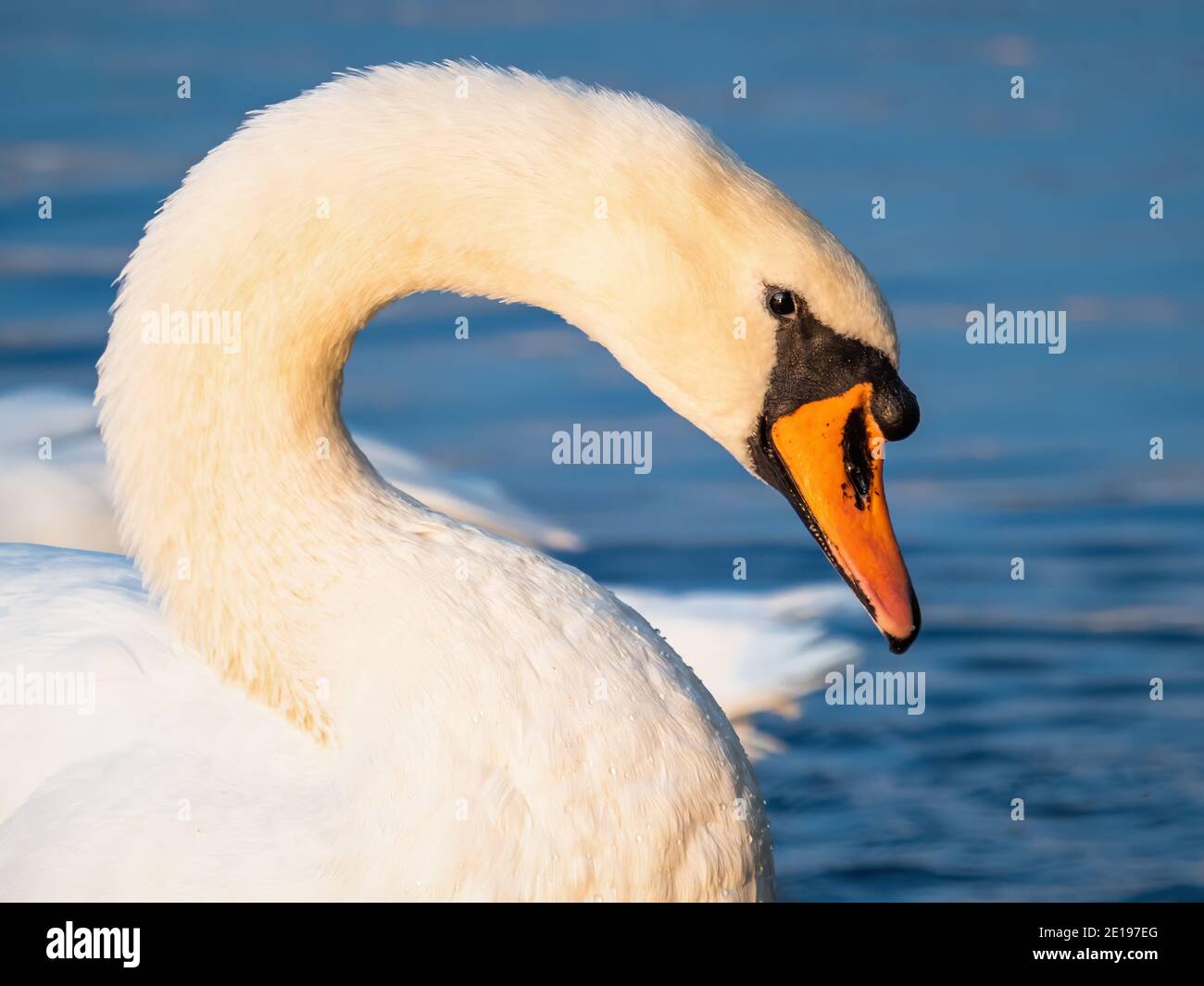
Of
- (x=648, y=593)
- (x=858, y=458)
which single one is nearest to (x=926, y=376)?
(x=648, y=593)

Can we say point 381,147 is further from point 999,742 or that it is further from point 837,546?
point 999,742

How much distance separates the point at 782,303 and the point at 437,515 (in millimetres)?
690

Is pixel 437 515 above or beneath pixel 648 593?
above

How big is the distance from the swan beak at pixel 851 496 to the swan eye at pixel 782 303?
0.17m

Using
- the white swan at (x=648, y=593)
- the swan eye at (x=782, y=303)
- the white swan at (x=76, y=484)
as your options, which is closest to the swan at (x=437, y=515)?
the swan eye at (x=782, y=303)

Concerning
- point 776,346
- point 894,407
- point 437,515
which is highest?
point 776,346

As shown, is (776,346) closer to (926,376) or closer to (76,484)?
(76,484)

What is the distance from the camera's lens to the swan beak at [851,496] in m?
3.34

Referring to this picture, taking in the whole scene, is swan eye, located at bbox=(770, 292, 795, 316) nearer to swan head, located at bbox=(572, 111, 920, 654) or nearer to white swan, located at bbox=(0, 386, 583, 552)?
swan head, located at bbox=(572, 111, 920, 654)

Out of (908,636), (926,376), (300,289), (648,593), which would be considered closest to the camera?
(300,289)

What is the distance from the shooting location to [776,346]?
3.27 m

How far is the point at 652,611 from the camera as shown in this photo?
5262 millimetres

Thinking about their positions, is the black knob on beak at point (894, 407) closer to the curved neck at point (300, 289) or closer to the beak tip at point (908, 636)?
the beak tip at point (908, 636)

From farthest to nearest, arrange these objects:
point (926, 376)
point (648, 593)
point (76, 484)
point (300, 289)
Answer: point (926, 376)
point (648, 593)
point (76, 484)
point (300, 289)
